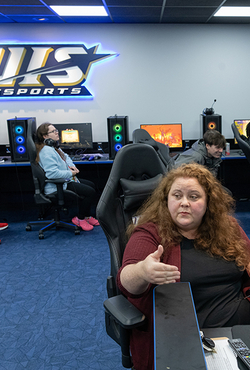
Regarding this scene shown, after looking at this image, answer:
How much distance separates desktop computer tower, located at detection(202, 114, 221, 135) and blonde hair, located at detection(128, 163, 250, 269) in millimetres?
3167

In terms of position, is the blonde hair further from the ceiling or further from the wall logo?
the wall logo

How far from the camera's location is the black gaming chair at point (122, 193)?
4.69ft

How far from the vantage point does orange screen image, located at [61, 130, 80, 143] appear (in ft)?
14.4

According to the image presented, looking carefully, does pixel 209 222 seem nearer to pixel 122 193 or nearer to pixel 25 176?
pixel 122 193

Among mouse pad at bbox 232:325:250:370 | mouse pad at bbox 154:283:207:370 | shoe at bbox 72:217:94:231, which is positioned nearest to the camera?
mouse pad at bbox 154:283:207:370

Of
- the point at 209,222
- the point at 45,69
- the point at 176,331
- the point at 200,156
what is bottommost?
the point at 176,331

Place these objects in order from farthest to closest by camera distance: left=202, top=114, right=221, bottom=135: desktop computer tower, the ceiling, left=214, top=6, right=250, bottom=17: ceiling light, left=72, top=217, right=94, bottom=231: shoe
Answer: left=202, top=114, right=221, bottom=135: desktop computer tower < left=214, top=6, right=250, bottom=17: ceiling light < left=72, top=217, right=94, bottom=231: shoe < the ceiling

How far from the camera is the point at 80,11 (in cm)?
384

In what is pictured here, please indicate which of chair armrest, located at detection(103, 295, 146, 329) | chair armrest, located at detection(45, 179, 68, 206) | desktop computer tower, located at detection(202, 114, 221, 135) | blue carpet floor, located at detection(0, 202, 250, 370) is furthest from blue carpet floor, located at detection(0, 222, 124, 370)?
desktop computer tower, located at detection(202, 114, 221, 135)

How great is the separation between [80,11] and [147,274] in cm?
385

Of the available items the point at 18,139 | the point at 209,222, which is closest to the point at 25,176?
the point at 18,139

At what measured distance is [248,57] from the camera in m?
4.56

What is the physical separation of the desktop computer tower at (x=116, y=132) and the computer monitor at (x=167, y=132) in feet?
1.35

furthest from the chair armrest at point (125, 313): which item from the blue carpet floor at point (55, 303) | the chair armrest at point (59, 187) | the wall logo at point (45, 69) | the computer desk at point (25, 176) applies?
the wall logo at point (45, 69)
